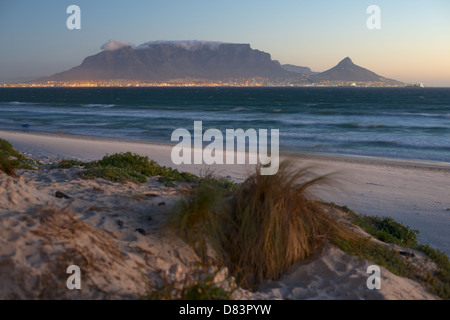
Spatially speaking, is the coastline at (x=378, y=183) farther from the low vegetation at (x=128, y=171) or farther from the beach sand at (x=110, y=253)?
the low vegetation at (x=128, y=171)

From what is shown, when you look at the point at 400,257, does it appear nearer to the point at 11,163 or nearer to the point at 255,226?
the point at 255,226

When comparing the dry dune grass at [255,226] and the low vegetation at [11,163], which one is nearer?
the dry dune grass at [255,226]

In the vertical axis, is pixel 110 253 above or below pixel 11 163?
below

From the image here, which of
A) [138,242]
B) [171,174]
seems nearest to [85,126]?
[171,174]

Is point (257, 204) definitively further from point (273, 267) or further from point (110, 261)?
point (110, 261)

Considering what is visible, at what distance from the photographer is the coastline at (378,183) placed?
6.77m

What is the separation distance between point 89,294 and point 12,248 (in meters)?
0.80

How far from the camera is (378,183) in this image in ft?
34.4

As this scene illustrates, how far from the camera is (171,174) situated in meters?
7.67

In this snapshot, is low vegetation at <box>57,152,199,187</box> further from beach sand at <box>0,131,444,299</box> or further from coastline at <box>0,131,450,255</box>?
coastline at <box>0,131,450,255</box>

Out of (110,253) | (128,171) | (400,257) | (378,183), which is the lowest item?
(378,183)

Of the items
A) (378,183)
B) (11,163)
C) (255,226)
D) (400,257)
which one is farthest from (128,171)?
(378,183)

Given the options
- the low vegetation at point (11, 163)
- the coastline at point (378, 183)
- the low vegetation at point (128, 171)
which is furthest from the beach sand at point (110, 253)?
the coastline at point (378, 183)

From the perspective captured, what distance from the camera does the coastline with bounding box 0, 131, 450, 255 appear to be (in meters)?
6.77
